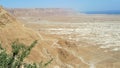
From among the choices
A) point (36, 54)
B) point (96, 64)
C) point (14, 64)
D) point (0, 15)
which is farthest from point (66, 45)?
point (14, 64)

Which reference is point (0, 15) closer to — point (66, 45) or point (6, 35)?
point (6, 35)

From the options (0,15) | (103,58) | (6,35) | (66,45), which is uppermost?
(0,15)

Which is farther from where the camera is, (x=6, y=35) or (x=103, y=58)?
(x=103, y=58)

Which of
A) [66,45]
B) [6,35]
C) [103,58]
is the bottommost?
[103,58]

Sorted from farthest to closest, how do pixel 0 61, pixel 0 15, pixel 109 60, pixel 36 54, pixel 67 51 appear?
1. pixel 109 60
2. pixel 67 51
3. pixel 0 15
4. pixel 36 54
5. pixel 0 61

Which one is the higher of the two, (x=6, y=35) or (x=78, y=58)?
(x=6, y=35)

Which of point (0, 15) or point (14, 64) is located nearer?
point (14, 64)

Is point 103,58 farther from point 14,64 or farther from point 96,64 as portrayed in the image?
point 14,64

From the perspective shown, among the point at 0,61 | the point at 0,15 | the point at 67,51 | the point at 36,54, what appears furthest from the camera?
the point at 67,51

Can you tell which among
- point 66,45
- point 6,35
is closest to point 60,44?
point 66,45
